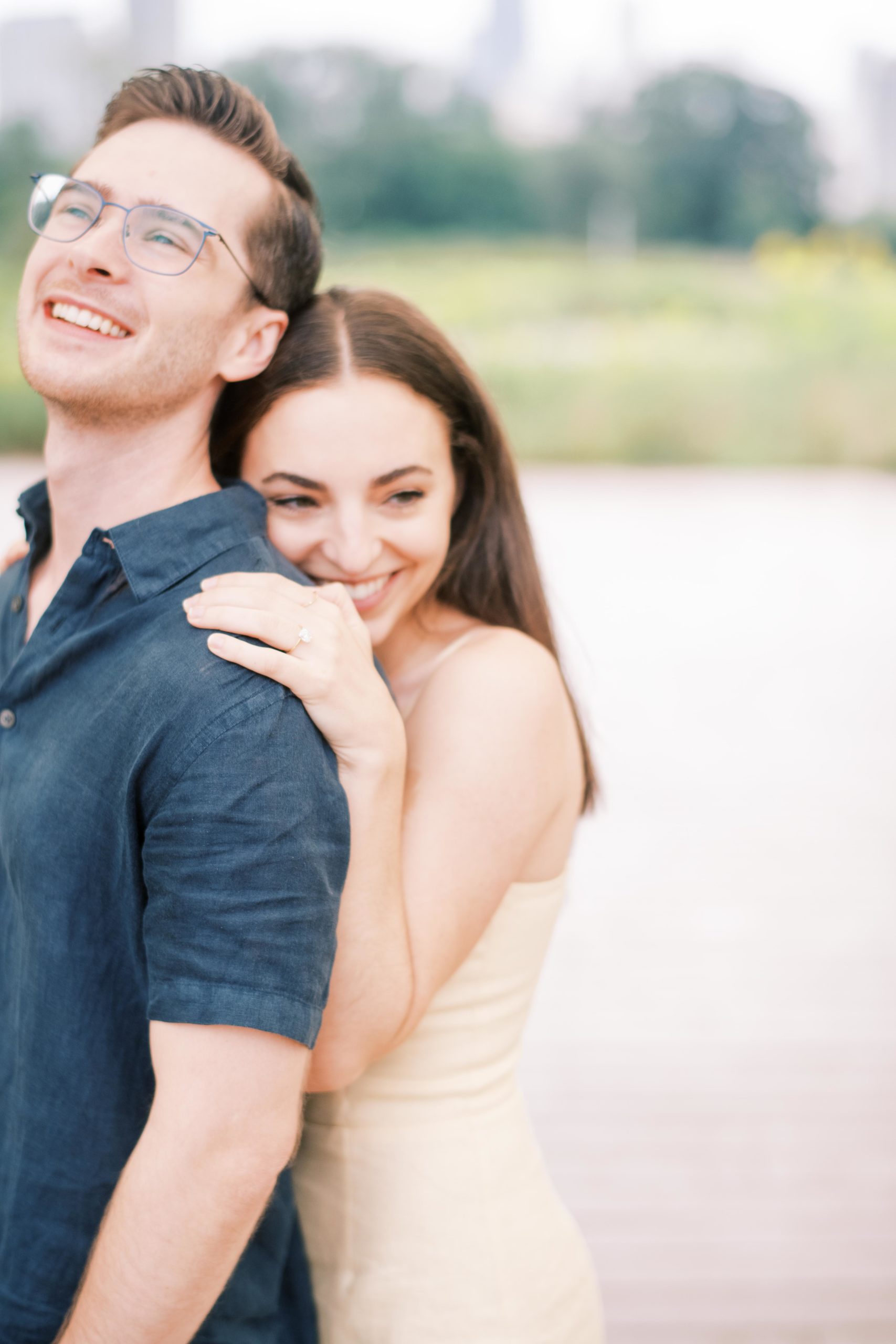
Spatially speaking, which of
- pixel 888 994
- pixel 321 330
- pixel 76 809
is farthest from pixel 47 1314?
pixel 888 994

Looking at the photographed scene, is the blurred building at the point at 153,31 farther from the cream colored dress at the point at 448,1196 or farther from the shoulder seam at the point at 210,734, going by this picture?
the shoulder seam at the point at 210,734

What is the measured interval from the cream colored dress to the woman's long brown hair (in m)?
0.36

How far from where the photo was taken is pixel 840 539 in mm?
9344

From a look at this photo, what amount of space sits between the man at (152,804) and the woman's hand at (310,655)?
2cm

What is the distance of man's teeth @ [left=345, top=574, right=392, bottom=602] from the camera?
57.6 inches

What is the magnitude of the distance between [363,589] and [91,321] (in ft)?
1.45

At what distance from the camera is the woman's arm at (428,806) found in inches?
43.9

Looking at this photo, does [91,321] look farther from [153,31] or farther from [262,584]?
[153,31]

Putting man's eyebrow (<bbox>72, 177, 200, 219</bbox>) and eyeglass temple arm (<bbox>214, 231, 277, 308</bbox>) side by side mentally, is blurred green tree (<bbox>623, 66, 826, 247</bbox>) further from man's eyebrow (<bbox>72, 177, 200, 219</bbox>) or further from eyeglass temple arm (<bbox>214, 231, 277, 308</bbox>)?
man's eyebrow (<bbox>72, 177, 200, 219</bbox>)

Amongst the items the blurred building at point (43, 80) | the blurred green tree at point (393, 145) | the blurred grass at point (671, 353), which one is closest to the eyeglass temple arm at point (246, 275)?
the blurred green tree at point (393, 145)

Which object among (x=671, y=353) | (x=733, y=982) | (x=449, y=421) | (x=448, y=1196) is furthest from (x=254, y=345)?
(x=671, y=353)

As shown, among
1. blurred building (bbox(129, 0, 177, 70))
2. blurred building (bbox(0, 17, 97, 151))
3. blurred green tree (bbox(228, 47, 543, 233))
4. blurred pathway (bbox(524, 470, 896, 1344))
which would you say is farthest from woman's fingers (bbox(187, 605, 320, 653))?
blurred building (bbox(0, 17, 97, 151))

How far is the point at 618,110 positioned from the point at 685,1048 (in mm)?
9517

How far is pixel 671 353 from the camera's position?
11477 mm
